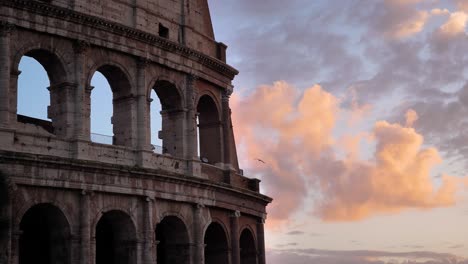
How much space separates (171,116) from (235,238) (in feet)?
18.1

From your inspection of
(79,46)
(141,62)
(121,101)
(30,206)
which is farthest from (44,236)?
(141,62)

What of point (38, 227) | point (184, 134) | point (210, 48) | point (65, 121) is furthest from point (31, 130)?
point (210, 48)

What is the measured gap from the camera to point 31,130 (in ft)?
100.0

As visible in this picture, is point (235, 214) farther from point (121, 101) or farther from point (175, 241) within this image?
point (121, 101)

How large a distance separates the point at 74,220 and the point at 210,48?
37.4ft

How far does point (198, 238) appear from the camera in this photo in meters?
34.9

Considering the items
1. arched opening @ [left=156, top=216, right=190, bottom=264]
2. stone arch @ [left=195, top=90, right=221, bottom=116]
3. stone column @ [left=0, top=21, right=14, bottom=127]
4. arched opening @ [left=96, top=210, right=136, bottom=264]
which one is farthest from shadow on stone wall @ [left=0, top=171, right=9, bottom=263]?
stone arch @ [left=195, top=90, right=221, bottom=116]

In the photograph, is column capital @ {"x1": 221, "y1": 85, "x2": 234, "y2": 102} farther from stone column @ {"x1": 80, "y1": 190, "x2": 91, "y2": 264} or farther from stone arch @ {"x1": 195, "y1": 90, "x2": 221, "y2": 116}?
stone column @ {"x1": 80, "y1": 190, "x2": 91, "y2": 264}

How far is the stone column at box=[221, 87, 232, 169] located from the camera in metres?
38.2

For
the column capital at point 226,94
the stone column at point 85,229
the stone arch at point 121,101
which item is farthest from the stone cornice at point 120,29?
the stone column at point 85,229

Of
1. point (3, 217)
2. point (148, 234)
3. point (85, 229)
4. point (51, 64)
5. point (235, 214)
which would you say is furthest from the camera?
point (235, 214)

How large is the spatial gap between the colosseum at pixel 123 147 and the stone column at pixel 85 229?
5 centimetres

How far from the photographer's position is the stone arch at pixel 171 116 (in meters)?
35.8

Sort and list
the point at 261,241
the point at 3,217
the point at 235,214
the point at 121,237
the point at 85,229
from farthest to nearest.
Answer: the point at 261,241 → the point at 235,214 → the point at 121,237 → the point at 85,229 → the point at 3,217
